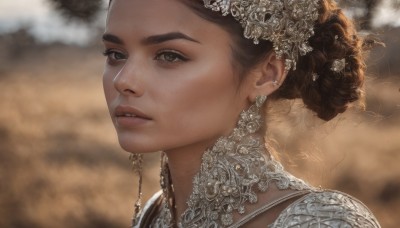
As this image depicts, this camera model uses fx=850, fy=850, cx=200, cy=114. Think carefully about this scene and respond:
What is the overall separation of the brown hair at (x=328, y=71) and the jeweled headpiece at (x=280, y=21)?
48 mm

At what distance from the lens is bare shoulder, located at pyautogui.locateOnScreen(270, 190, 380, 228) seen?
2.68 m

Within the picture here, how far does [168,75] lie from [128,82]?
0.46 ft

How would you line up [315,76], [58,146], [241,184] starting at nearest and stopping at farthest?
1. [241,184]
2. [315,76]
3. [58,146]

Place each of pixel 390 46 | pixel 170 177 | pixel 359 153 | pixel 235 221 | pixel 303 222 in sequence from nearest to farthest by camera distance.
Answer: pixel 303 222 → pixel 235 221 → pixel 170 177 → pixel 390 46 → pixel 359 153

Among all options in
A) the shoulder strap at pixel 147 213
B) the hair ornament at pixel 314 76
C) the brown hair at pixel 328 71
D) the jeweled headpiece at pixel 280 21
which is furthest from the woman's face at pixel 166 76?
the shoulder strap at pixel 147 213

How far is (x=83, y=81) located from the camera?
541 cm

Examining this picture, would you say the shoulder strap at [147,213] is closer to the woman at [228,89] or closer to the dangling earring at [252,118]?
the woman at [228,89]

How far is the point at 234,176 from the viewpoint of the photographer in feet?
9.78

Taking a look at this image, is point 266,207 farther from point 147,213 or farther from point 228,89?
point 147,213

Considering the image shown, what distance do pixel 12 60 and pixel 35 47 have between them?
0.24m

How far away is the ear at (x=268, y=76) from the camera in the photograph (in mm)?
3035

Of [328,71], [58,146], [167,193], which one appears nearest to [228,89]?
[328,71]

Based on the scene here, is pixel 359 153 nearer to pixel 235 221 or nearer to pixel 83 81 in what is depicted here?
pixel 83 81

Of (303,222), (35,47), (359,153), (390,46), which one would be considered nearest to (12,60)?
(35,47)
